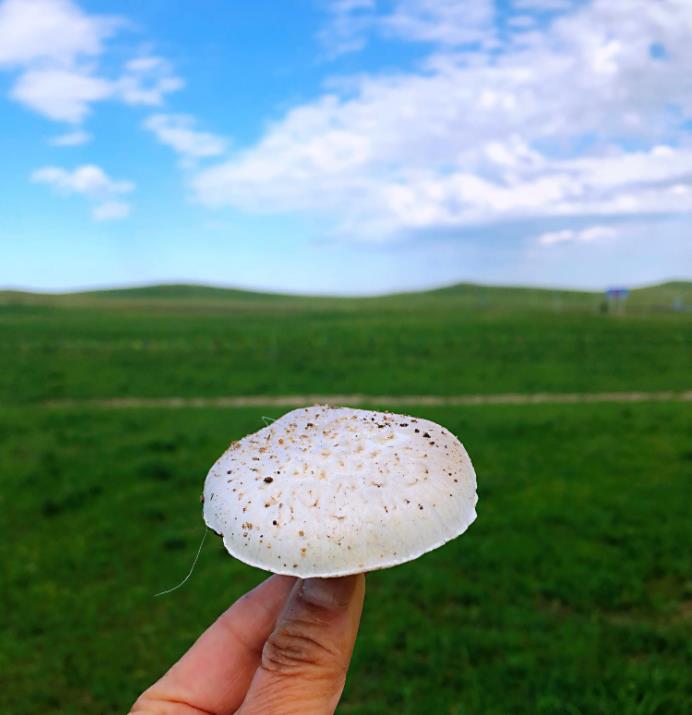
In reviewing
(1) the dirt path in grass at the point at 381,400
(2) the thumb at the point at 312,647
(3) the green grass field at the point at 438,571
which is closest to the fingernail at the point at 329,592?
(2) the thumb at the point at 312,647

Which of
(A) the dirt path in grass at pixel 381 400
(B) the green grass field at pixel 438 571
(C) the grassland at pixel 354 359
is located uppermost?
(C) the grassland at pixel 354 359

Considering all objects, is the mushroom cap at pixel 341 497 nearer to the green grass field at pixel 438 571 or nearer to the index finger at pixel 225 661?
the index finger at pixel 225 661

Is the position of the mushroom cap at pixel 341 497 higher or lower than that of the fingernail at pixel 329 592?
higher

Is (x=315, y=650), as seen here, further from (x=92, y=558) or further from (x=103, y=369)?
(x=103, y=369)

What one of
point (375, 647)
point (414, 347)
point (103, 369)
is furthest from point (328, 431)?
point (414, 347)

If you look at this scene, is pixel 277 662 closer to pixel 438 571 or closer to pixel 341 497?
pixel 341 497
